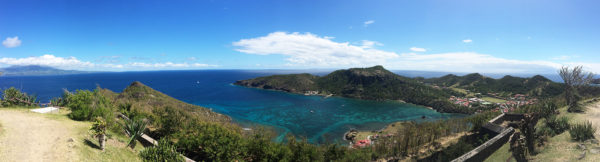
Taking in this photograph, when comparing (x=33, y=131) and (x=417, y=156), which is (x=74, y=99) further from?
(x=417, y=156)

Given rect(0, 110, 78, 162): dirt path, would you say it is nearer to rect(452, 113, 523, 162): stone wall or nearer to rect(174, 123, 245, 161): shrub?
rect(174, 123, 245, 161): shrub

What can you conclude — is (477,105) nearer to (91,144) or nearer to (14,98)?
(91,144)

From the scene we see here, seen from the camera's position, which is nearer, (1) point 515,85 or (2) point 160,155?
(2) point 160,155

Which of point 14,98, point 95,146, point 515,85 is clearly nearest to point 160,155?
point 95,146

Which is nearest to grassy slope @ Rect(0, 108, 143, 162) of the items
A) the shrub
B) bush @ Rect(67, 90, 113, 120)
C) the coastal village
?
bush @ Rect(67, 90, 113, 120)

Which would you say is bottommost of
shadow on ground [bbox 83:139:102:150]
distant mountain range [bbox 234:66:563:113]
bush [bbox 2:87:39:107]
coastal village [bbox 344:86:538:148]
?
coastal village [bbox 344:86:538:148]

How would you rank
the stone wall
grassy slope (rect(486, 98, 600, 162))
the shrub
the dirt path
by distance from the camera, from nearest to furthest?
the dirt path, grassy slope (rect(486, 98, 600, 162)), the shrub, the stone wall

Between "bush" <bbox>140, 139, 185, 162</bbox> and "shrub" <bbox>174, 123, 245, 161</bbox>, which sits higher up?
"bush" <bbox>140, 139, 185, 162</bbox>
